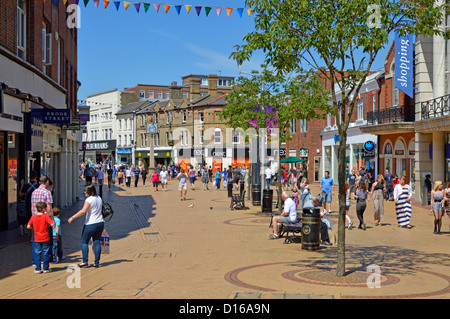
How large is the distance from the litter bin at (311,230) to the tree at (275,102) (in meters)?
6.36

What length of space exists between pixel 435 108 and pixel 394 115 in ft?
17.7

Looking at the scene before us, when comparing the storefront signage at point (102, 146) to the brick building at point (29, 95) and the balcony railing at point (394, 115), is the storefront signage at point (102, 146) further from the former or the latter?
the brick building at point (29, 95)

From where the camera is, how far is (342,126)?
9.98 m

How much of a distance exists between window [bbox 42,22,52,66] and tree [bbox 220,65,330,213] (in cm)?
711

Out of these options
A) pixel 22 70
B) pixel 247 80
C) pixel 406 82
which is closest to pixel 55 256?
pixel 22 70

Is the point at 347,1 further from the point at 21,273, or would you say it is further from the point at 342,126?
the point at 21,273

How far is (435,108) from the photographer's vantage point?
2589 cm

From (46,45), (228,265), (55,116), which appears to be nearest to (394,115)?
(46,45)

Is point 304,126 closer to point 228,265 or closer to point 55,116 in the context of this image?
point 55,116

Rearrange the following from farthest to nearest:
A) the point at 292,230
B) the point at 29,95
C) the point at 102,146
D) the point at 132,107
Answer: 1. the point at 102,146
2. the point at 132,107
3. the point at 29,95
4. the point at 292,230

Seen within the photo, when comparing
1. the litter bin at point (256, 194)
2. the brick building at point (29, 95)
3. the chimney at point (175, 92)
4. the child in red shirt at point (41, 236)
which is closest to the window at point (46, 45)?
the brick building at point (29, 95)

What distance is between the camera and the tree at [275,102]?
785 inches

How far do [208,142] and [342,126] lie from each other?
59.7 meters

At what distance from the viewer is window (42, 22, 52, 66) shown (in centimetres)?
1995
